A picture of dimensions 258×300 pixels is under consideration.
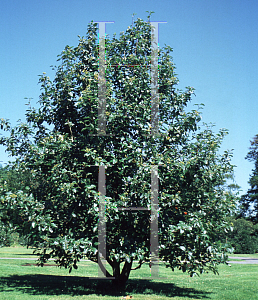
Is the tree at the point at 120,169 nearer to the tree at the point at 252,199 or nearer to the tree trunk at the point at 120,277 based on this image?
the tree trunk at the point at 120,277

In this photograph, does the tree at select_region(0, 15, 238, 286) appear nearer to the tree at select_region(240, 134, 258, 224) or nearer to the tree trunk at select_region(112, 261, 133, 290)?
the tree trunk at select_region(112, 261, 133, 290)

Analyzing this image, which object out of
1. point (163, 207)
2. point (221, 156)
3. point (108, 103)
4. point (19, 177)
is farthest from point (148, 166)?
point (19, 177)

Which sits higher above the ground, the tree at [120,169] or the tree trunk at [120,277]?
the tree at [120,169]

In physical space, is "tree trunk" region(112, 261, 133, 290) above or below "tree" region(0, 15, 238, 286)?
below

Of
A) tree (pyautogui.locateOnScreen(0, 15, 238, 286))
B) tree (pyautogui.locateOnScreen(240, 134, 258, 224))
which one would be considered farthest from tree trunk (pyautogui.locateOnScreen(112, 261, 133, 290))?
tree (pyautogui.locateOnScreen(240, 134, 258, 224))

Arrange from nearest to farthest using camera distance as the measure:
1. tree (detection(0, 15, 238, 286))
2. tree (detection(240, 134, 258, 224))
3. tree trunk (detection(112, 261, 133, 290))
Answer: tree (detection(0, 15, 238, 286)) → tree trunk (detection(112, 261, 133, 290)) → tree (detection(240, 134, 258, 224))

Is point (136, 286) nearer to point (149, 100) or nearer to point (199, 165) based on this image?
point (199, 165)

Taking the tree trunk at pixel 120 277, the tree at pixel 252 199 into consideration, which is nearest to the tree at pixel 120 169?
the tree trunk at pixel 120 277

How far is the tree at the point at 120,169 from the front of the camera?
8.87 metres

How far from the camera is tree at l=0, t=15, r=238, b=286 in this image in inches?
349

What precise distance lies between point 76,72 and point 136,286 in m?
7.99

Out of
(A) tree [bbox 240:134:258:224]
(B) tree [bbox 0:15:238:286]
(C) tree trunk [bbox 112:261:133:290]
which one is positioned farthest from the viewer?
(A) tree [bbox 240:134:258:224]

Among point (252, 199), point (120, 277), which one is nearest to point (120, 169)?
point (120, 277)

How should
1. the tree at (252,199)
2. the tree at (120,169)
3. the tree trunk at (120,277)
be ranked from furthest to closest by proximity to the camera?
1. the tree at (252,199)
2. the tree trunk at (120,277)
3. the tree at (120,169)
